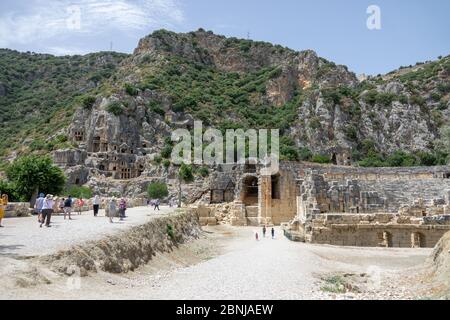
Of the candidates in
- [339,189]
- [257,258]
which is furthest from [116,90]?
[257,258]

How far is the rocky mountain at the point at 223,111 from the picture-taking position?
79.4m

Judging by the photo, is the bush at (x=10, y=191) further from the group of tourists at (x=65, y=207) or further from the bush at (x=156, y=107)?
the bush at (x=156, y=107)

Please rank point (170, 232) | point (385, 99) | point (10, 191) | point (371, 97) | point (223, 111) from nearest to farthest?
point (170, 232)
point (10, 191)
point (385, 99)
point (371, 97)
point (223, 111)

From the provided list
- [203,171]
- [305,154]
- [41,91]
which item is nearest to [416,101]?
[305,154]

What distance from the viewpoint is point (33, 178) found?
34.9 m

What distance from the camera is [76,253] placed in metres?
10.6

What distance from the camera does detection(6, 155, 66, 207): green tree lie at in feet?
114

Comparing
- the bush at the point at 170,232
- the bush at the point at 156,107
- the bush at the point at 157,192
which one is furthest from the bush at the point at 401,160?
the bush at the point at 170,232

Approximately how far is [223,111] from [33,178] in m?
62.5

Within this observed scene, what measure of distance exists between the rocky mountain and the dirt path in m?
49.0

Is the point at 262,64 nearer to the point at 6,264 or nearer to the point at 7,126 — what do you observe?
the point at 7,126

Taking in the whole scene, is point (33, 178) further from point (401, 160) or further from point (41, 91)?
point (41, 91)

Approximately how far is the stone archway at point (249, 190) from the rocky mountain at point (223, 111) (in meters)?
23.8

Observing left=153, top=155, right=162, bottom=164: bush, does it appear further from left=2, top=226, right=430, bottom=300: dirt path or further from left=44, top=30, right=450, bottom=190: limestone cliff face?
left=2, top=226, right=430, bottom=300: dirt path
